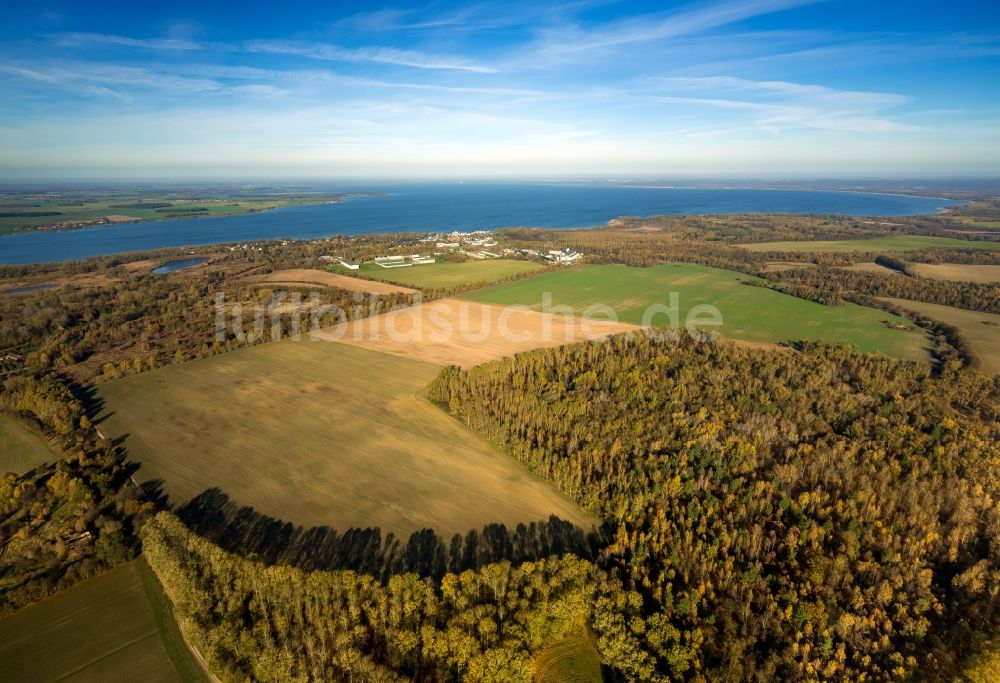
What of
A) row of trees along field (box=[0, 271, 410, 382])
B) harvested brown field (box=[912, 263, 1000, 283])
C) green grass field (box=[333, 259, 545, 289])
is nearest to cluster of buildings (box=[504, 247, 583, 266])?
green grass field (box=[333, 259, 545, 289])

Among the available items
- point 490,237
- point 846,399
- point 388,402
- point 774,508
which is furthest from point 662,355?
point 490,237

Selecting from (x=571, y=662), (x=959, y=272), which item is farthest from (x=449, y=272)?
(x=959, y=272)

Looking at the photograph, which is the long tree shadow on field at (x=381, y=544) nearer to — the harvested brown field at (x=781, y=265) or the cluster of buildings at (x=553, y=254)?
the cluster of buildings at (x=553, y=254)

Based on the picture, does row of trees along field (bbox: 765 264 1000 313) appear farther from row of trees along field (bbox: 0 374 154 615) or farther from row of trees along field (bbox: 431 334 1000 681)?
row of trees along field (bbox: 0 374 154 615)

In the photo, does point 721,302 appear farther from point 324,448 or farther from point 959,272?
point 324,448

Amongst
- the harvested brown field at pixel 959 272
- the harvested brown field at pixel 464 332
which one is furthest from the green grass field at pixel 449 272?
the harvested brown field at pixel 959 272

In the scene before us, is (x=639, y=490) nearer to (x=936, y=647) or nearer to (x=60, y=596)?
(x=936, y=647)
